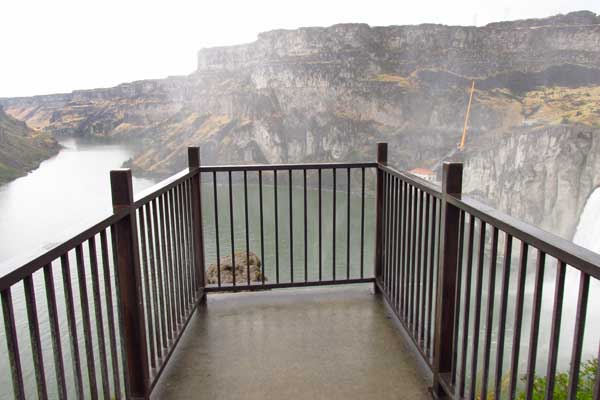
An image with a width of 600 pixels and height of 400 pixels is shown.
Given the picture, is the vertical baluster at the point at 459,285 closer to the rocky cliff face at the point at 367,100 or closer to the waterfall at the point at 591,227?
the waterfall at the point at 591,227

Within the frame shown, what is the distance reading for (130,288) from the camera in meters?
1.77

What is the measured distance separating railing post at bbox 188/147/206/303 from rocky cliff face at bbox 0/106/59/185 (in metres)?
49.6

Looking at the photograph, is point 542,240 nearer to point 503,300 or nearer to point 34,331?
point 503,300

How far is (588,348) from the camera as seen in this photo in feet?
55.6

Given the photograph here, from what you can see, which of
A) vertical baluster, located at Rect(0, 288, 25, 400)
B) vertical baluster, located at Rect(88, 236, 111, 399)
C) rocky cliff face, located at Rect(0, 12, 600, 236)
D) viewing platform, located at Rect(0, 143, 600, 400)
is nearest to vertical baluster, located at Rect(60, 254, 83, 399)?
viewing platform, located at Rect(0, 143, 600, 400)

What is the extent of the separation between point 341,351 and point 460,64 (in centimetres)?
6479

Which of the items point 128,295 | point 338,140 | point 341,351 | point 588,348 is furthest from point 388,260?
point 338,140

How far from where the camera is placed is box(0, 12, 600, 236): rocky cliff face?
4850cm

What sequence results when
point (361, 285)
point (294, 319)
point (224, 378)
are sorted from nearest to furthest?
1. point (224, 378)
2. point (294, 319)
3. point (361, 285)

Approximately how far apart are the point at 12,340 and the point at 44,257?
21 cm

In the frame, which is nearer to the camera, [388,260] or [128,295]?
[128,295]

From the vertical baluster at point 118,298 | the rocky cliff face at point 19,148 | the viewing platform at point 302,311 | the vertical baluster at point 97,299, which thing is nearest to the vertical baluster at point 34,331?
the viewing platform at point 302,311

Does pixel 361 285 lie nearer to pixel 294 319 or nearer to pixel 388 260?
pixel 388 260

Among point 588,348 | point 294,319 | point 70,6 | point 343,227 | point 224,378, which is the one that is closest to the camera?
point 224,378
